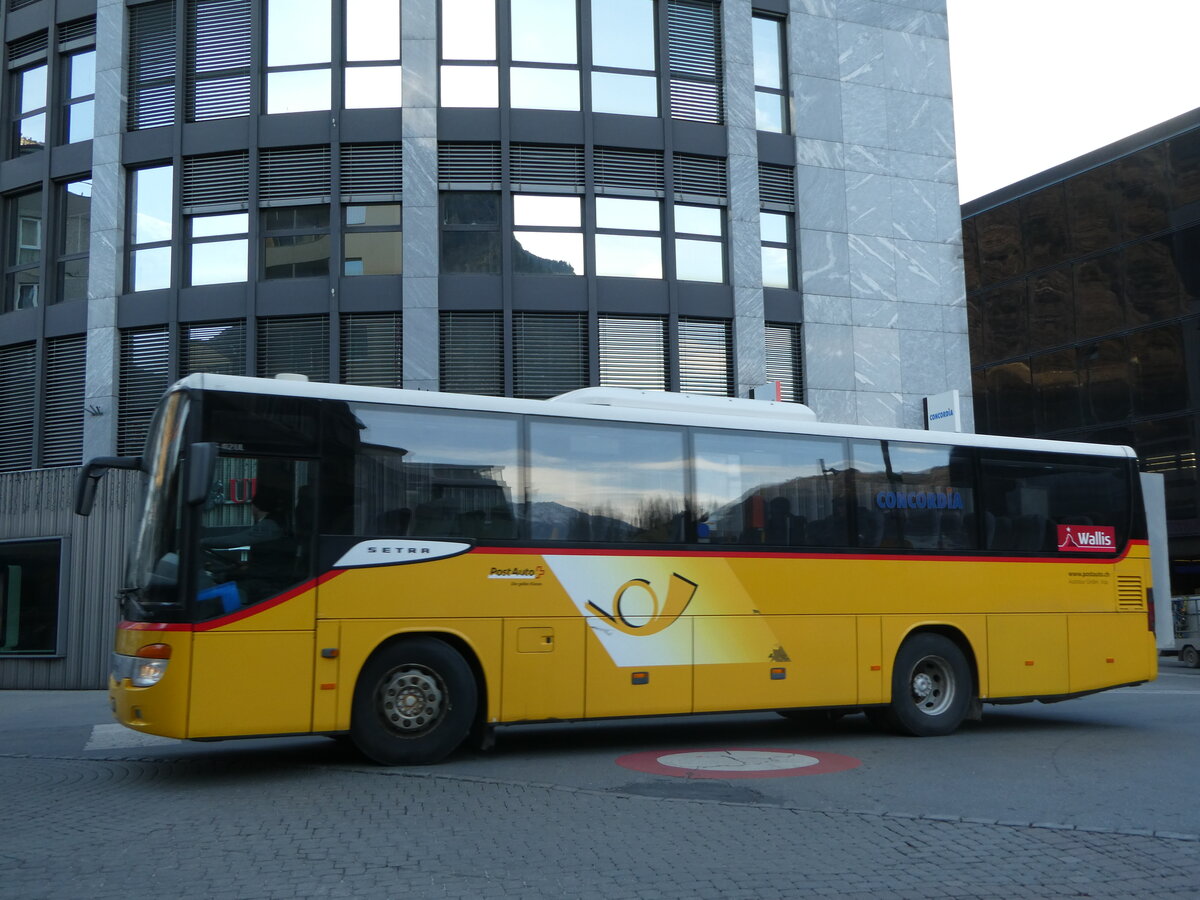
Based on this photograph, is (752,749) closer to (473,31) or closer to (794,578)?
(794,578)

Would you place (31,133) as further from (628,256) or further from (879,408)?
(879,408)

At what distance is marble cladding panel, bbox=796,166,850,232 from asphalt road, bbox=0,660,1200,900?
542 inches

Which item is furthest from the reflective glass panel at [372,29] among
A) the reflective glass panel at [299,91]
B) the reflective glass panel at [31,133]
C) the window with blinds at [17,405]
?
the window with blinds at [17,405]

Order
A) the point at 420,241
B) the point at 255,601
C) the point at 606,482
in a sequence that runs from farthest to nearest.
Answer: the point at 420,241 < the point at 606,482 < the point at 255,601

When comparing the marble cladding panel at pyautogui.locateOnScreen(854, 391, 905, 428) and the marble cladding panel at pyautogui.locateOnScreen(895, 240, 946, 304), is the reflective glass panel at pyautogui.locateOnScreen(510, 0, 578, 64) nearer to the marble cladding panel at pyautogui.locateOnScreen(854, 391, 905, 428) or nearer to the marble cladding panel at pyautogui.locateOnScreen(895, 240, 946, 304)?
the marble cladding panel at pyautogui.locateOnScreen(895, 240, 946, 304)

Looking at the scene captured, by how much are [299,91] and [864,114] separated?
11.3 meters

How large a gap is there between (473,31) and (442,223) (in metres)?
3.74

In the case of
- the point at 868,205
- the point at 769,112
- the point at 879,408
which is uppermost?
the point at 769,112

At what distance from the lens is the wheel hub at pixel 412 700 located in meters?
10.1

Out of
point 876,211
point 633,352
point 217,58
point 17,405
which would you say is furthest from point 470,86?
point 17,405

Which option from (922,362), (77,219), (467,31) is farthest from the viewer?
(922,362)

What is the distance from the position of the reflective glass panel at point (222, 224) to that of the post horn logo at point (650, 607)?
45.9ft

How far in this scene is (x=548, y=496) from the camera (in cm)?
1088

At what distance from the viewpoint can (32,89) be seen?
24703 mm
